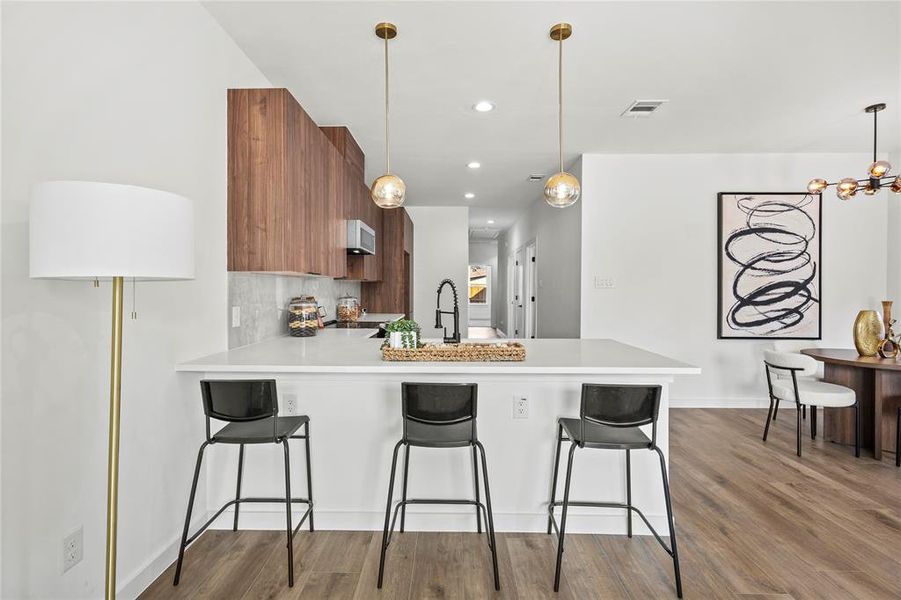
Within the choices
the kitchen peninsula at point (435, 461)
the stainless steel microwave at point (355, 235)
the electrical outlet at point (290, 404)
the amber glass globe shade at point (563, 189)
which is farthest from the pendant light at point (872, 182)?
the electrical outlet at point (290, 404)

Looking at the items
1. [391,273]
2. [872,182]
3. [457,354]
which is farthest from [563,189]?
Answer: [391,273]

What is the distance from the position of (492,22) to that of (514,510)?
2565 millimetres

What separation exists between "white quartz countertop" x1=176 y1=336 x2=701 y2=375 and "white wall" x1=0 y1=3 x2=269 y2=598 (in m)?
0.25

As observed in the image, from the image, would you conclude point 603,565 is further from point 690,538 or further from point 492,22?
point 492,22

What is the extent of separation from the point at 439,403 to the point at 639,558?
1.22m

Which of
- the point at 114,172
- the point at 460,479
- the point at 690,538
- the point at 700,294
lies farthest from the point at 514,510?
the point at 700,294

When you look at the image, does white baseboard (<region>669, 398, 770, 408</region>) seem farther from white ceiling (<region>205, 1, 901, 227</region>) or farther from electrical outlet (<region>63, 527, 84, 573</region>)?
electrical outlet (<region>63, 527, 84, 573</region>)

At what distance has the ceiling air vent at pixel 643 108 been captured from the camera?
11.4 feet

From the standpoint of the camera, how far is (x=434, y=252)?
8172 mm

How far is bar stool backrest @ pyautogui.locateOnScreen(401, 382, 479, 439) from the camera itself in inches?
76.2

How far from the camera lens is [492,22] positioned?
8.03 ft

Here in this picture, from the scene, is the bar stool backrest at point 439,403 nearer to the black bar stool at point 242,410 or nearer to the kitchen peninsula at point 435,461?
the kitchen peninsula at point 435,461

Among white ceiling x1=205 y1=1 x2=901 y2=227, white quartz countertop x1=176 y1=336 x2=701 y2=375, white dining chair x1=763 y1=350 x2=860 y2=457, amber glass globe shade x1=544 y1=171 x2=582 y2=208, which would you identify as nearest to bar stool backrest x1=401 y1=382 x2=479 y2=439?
white quartz countertop x1=176 y1=336 x2=701 y2=375

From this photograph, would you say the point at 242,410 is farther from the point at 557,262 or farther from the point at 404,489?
the point at 557,262
